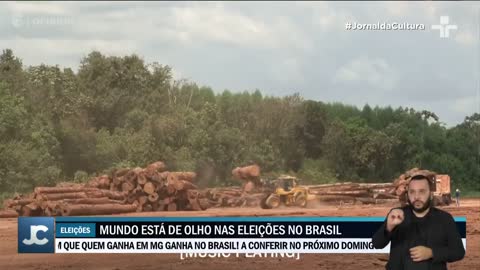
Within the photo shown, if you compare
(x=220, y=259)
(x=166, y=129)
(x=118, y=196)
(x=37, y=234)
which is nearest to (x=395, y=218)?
(x=220, y=259)

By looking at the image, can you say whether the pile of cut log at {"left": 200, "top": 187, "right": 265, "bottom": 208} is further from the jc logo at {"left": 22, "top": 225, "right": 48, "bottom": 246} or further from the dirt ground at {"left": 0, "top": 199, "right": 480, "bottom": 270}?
the jc logo at {"left": 22, "top": 225, "right": 48, "bottom": 246}

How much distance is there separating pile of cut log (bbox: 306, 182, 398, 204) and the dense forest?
71 mm

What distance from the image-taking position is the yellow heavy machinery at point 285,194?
324 inches

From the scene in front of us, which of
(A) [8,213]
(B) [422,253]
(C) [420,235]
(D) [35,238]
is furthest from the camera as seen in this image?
(D) [35,238]

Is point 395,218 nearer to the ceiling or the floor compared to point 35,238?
nearer to the ceiling

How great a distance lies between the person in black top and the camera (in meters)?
5.59

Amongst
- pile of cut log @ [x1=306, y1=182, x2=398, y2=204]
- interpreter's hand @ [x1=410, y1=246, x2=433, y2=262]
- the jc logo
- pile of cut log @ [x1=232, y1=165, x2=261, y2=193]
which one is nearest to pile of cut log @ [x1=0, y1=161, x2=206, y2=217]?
the jc logo

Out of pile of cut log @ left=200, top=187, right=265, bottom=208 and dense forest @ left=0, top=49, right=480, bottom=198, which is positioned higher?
dense forest @ left=0, top=49, right=480, bottom=198

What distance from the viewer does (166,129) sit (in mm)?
8305

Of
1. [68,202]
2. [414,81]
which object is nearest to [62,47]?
[68,202]

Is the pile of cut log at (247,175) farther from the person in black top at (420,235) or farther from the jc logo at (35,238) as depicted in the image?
the person in black top at (420,235)

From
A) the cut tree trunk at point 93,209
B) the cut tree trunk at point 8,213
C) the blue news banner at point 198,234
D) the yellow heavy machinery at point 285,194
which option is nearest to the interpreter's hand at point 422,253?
the blue news banner at point 198,234

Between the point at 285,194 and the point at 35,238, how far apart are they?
235cm

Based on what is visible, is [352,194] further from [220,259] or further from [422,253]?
[422,253]
